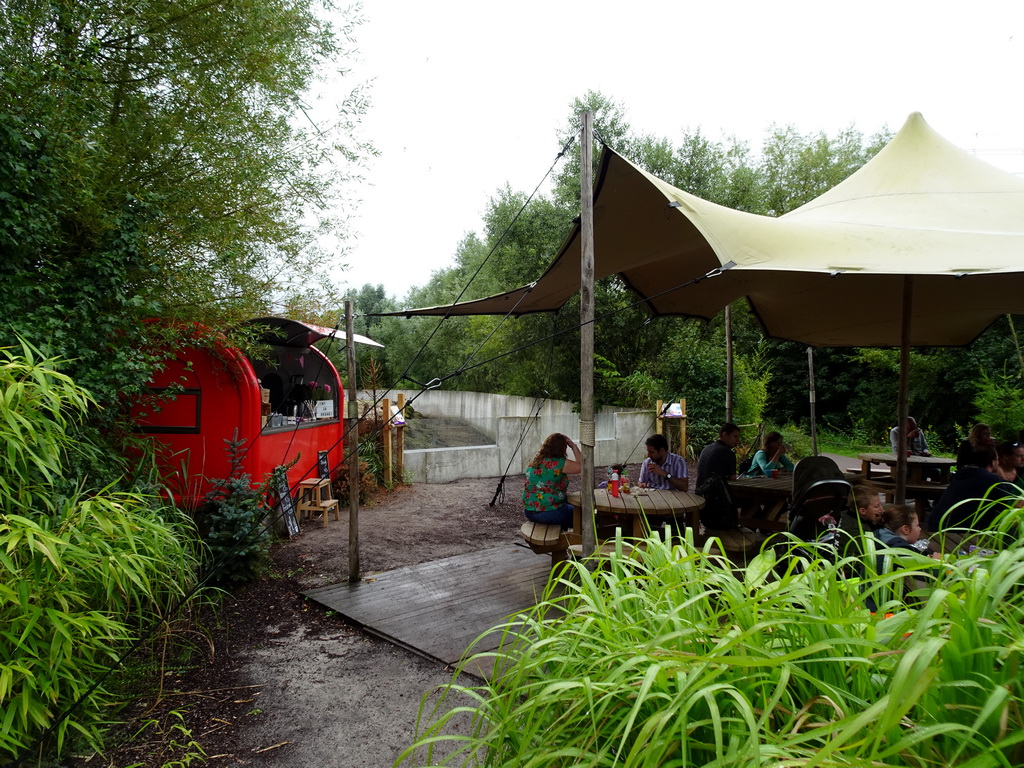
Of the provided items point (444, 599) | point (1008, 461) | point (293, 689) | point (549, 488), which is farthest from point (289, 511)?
point (1008, 461)

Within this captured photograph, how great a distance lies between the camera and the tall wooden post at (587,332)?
10.1 ft

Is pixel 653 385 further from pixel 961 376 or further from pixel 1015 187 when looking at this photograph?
pixel 1015 187

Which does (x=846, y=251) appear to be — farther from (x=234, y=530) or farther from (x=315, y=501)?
(x=315, y=501)

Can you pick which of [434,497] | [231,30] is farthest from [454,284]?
[231,30]

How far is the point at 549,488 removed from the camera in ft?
13.6

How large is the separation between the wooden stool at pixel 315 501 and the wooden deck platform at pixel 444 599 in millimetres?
1894

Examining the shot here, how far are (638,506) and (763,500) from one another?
1.32 m

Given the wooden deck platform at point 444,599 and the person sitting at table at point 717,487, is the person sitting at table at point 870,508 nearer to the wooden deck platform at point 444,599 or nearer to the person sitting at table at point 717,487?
the person sitting at table at point 717,487

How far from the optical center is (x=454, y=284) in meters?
22.5

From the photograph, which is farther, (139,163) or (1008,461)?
(1008,461)

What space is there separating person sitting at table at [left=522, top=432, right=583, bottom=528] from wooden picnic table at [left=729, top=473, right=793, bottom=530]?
1.22 meters

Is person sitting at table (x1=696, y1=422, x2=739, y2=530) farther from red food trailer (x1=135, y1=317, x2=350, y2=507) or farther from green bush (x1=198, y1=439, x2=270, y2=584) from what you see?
green bush (x1=198, y1=439, x2=270, y2=584)

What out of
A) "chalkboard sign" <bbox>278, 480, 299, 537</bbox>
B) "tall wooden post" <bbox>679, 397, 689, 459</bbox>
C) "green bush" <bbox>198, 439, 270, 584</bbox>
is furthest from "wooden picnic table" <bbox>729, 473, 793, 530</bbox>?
"tall wooden post" <bbox>679, 397, 689, 459</bbox>

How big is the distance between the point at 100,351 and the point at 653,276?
4.57 m
